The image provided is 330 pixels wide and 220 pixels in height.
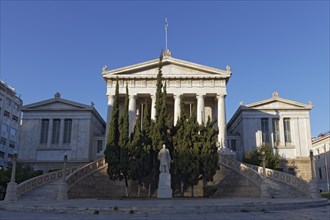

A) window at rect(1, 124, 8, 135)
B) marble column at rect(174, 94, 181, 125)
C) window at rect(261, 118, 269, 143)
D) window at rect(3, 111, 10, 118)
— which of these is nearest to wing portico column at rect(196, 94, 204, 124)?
marble column at rect(174, 94, 181, 125)

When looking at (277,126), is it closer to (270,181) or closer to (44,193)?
(270,181)

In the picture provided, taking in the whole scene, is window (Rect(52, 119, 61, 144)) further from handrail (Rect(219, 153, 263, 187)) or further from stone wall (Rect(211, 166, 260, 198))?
stone wall (Rect(211, 166, 260, 198))

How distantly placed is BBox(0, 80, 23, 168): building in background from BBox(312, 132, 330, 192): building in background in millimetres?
54794

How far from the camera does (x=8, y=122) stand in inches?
2502

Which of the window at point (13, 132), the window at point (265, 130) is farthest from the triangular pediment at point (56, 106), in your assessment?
the window at point (13, 132)

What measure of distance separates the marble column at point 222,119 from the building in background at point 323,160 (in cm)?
2231

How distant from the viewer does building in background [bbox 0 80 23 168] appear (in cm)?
6100

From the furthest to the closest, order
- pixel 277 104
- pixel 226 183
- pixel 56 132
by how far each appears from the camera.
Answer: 1. pixel 56 132
2. pixel 277 104
3. pixel 226 183

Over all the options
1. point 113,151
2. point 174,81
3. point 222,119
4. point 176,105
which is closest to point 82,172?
point 113,151

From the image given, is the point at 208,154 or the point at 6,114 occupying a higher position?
the point at 6,114

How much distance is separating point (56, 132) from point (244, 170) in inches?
1025

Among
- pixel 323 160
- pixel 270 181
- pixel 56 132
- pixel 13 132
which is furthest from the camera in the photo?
pixel 13 132

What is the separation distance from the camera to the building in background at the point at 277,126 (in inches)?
1647

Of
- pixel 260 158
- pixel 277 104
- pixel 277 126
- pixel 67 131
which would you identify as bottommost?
pixel 260 158
